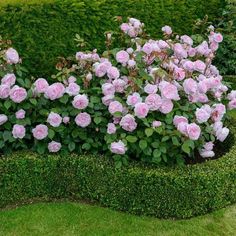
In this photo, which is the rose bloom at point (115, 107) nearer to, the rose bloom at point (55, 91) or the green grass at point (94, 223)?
the rose bloom at point (55, 91)

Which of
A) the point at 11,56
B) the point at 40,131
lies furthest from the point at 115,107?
the point at 11,56

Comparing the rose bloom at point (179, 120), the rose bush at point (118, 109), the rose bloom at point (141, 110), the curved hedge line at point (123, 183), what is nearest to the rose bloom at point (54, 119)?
the rose bush at point (118, 109)

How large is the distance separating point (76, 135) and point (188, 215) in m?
1.15

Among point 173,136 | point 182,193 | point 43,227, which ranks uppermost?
point 173,136

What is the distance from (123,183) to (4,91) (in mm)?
1248

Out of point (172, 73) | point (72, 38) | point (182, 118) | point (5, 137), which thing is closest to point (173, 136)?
point (182, 118)

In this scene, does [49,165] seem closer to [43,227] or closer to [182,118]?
[43,227]

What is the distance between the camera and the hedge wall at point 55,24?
218 inches

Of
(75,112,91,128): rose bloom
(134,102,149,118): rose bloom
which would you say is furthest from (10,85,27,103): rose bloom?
(134,102,149,118): rose bloom

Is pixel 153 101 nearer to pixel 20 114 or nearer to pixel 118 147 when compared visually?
pixel 118 147

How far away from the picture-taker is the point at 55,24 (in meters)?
5.77

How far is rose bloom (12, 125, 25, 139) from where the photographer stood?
4883mm

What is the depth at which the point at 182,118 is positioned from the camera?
15.8ft

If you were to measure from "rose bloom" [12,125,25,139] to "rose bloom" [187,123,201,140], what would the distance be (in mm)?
1372
